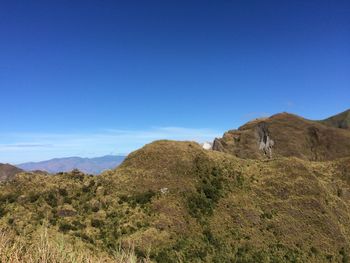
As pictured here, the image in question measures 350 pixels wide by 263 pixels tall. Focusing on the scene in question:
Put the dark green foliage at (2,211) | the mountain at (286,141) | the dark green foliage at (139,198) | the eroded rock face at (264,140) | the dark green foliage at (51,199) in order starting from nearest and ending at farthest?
1. the dark green foliage at (2,211)
2. the dark green foliage at (51,199)
3. the dark green foliage at (139,198)
4. the mountain at (286,141)
5. the eroded rock face at (264,140)

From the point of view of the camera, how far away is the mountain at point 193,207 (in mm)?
63094

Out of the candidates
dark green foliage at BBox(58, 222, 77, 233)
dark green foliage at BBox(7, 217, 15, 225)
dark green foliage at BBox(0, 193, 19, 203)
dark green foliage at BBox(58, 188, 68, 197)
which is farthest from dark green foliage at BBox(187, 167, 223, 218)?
dark green foliage at BBox(0, 193, 19, 203)

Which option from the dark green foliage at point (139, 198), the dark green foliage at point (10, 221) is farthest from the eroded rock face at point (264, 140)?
the dark green foliage at point (10, 221)

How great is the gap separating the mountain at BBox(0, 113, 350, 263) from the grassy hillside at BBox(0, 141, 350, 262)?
18cm

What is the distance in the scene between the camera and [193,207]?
7369 centimetres

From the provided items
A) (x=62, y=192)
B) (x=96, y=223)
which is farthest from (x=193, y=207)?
(x=62, y=192)

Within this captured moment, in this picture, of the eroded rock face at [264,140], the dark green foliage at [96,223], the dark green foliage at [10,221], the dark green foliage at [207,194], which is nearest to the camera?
the dark green foliage at [10,221]

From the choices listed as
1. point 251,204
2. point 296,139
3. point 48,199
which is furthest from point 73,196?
point 296,139

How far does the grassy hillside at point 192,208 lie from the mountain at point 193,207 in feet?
0.59

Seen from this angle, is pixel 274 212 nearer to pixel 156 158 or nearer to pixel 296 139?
pixel 156 158

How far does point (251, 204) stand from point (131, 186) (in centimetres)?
2394

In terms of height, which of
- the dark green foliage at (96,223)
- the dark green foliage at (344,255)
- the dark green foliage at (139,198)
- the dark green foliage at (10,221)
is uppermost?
the dark green foliage at (139,198)

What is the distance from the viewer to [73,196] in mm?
72812

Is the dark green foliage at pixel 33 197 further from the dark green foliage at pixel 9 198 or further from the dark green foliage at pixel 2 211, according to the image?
the dark green foliage at pixel 2 211
